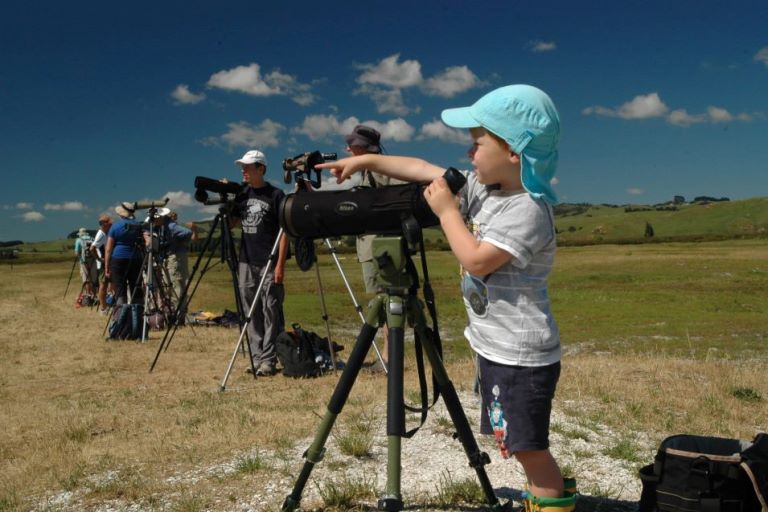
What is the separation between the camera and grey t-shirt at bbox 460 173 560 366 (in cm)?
284

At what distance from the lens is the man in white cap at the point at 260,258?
8.31m

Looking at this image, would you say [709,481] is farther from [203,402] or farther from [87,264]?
[87,264]

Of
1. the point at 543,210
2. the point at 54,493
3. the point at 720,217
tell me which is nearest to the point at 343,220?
the point at 543,210

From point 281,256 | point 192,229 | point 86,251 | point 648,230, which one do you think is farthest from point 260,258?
point 648,230

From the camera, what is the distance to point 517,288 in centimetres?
293

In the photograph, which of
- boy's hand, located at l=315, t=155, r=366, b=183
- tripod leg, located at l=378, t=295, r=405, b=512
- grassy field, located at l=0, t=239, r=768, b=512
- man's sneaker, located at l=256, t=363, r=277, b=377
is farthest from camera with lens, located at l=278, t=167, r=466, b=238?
man's sneaker, located at l=256, t=363, r=277, b=377

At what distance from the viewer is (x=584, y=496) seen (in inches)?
158

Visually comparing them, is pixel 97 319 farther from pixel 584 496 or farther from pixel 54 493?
pixel 584 496

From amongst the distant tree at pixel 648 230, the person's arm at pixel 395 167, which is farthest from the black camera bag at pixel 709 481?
the distant tree at pixel 648 230

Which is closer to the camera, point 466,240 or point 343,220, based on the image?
point 466,240

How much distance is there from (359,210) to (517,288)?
2.71ft

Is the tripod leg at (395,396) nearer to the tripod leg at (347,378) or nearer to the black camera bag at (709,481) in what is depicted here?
the tripod leg at (347,378)

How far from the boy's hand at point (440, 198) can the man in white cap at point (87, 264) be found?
20122 millimetres

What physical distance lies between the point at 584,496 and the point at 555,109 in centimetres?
238
